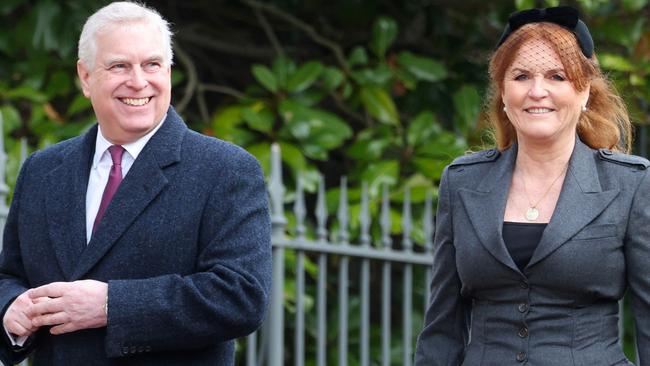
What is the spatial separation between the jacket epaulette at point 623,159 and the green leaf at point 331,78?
8.90 ft

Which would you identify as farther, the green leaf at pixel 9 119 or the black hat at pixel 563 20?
the green leaf at pixel 9 119

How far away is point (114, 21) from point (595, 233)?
1.08 metres

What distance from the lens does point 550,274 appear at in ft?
10.7

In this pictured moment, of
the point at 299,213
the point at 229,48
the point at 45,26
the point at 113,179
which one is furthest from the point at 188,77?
the point at 113,179

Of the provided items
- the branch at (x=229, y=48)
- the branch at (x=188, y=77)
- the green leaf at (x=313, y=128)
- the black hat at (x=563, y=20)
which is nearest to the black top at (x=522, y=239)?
the black hat at (x=563, y=20)

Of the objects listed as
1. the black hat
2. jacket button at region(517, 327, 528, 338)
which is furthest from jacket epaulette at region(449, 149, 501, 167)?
jacket button at region(517, 327, 528, 338)

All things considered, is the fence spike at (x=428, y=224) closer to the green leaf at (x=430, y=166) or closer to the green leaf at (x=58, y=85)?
the green leaf at (x=430, y=166)

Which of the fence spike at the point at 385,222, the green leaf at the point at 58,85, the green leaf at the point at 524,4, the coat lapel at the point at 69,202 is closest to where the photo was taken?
the coat lapel at the point at 69,202

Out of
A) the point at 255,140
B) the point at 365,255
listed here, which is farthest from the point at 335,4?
the point at 365,255

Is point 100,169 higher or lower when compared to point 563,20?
lower

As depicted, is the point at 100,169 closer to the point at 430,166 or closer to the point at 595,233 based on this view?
the point at 595,233

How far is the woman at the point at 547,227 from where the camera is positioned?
3258mm

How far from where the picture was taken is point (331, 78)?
6.07m

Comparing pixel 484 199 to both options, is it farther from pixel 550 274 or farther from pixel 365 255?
pixel 365 255
